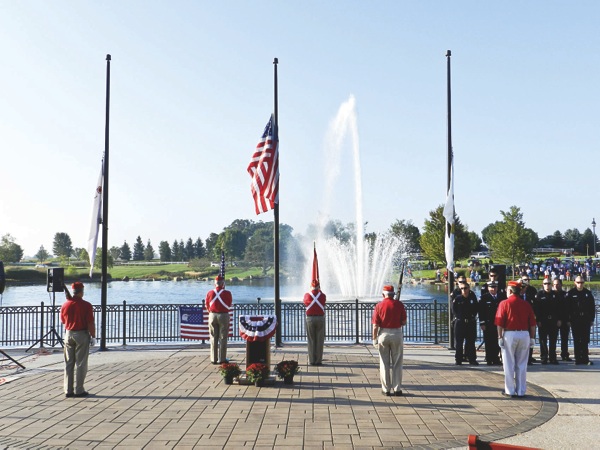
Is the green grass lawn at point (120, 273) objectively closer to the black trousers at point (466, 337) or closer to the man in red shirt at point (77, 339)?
the man in red shirt at point (77, 339)

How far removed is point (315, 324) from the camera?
14438mm

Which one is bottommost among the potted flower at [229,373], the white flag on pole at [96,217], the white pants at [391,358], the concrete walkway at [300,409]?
the concrete walkway at [300,409]

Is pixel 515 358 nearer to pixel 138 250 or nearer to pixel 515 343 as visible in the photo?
pixel 515 343

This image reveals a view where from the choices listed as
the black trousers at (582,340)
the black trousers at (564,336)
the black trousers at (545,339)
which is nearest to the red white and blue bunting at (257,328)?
the black trousers at (545,339)

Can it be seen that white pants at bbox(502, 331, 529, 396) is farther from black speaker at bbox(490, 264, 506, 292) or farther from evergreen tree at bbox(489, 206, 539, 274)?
evergreen tree at bbox(489, 206, 539, 274)

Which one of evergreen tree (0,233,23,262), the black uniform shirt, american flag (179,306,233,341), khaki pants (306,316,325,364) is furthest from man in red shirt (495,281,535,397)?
evergreen tree (0,233,23,262)

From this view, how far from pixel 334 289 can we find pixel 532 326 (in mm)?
33573

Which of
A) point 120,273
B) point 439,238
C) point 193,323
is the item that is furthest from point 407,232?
point 193,323

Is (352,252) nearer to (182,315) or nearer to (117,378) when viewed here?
(182,315)

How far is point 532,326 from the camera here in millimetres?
11062

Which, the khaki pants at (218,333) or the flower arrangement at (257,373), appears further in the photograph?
the khaki pants at (218,333)

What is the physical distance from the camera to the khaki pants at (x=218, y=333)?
14.6 m

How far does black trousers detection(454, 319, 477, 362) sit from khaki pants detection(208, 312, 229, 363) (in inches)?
218

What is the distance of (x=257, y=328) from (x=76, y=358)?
146 inches
